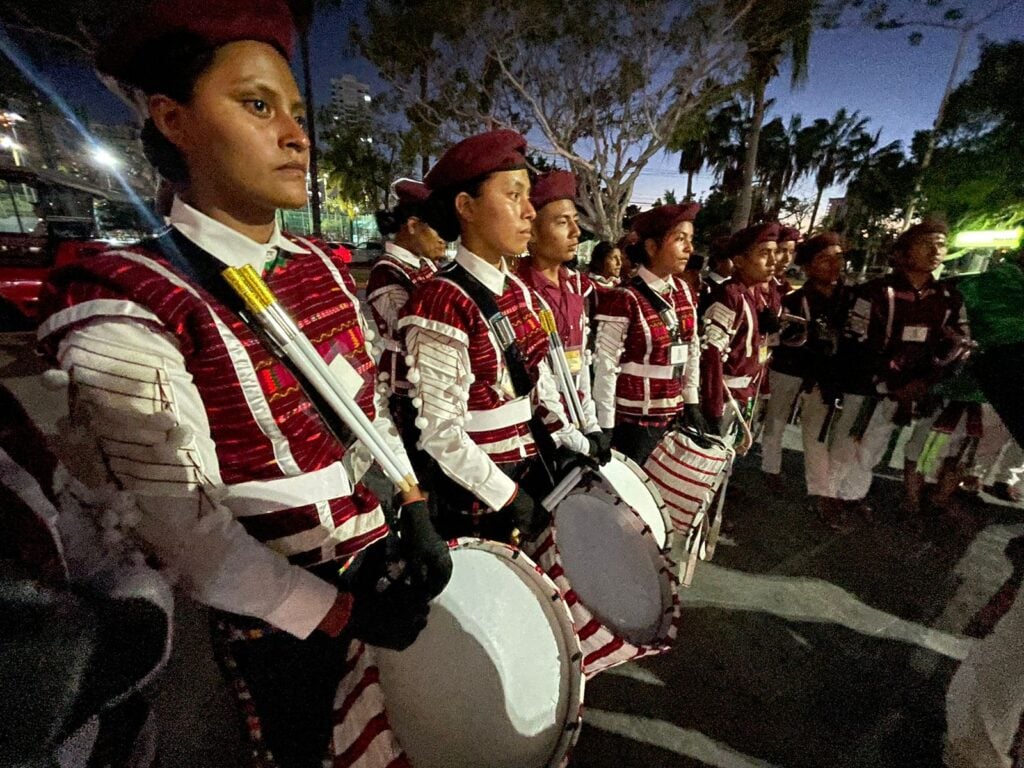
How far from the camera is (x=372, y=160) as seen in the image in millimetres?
28172

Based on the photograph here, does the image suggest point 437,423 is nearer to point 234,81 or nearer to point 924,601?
point 234,81

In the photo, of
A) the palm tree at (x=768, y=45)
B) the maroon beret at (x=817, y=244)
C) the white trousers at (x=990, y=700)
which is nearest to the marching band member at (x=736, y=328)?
the maroon beret at (x=817, y=244)

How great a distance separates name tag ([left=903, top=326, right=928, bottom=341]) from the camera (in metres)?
3.52

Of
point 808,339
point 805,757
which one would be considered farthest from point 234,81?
point 808,339

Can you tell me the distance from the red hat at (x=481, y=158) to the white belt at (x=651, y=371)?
60.5 inches

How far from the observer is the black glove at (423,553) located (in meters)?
1.27

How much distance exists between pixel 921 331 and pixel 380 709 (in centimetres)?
428

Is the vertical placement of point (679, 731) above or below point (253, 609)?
below

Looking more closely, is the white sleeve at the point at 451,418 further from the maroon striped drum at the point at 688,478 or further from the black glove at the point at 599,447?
the maroon striped drum at the point at 688,478

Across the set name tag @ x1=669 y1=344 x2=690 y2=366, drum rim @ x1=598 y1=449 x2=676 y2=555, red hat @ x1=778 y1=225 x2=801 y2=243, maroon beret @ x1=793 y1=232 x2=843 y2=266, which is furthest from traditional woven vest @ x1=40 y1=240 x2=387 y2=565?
red hat @ x1=778 y1=225 x2=801 y2=243

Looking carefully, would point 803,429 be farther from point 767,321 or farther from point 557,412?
point 557,412

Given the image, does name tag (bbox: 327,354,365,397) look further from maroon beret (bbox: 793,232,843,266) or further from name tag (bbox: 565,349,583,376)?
maroon beret (bbox: 793,232,843,266)

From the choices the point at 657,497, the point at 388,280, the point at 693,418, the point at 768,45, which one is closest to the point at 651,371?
the point at 693,418

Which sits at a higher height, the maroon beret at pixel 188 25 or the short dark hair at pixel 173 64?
the maroon beret at pixel 188 25
